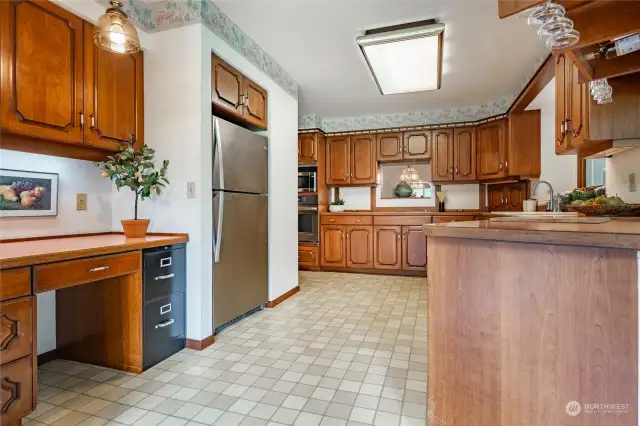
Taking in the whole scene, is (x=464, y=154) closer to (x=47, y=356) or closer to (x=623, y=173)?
(x=623, y=173)

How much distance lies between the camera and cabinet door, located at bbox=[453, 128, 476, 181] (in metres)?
4.70

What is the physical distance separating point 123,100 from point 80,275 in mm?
1256

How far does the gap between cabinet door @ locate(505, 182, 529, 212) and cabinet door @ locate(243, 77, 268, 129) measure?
3579 millimetres

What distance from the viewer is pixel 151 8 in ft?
7.80

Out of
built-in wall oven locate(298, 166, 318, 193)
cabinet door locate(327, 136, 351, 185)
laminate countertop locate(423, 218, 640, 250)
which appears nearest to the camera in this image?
laminate countertop locate(423, 218, 640, 250)

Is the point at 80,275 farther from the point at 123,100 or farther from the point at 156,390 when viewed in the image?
the point at 123,100

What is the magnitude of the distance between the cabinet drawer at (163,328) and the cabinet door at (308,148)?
319 cm

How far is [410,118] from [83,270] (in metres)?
4.62

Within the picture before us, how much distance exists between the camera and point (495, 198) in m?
4.84

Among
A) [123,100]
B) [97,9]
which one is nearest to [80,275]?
[123,100]

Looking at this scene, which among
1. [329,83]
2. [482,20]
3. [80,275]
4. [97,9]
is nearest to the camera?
[80,275]

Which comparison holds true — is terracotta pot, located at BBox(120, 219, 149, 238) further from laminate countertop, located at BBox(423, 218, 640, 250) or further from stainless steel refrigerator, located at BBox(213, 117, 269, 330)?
laminate countertop, located at BBox(423, 218, 640, 250)

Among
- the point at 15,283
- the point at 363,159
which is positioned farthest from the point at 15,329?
the point at 363,159

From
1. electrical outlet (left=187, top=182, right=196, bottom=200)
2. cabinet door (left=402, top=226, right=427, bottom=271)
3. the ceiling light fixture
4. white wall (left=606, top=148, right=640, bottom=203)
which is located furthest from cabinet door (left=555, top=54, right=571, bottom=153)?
electrical outlet (left=187, top=182, right=196, bottom=200)
